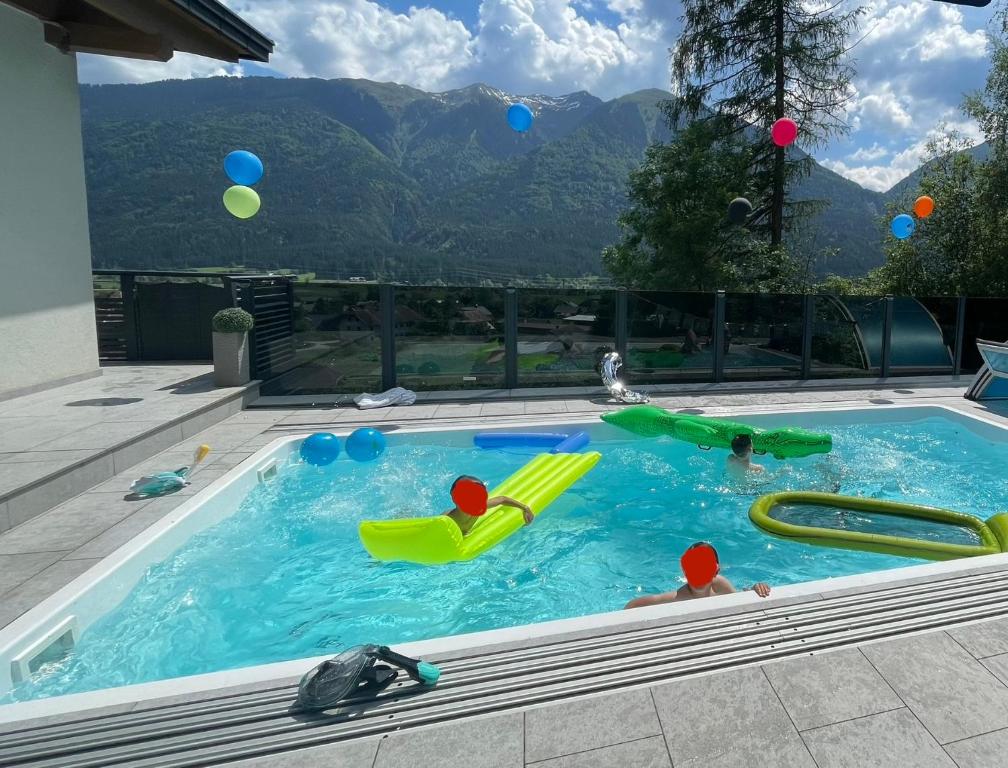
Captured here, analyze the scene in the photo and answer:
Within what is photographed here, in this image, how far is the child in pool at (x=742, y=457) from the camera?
7184mm

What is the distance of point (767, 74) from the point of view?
58.3ft

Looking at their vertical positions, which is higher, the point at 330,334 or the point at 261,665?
the point at 330,334

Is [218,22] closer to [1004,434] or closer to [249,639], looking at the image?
[249,639]

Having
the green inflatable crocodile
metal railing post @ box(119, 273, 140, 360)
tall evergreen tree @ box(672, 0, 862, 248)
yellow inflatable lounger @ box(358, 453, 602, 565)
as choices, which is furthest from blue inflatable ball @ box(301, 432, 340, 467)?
tall evergreen tree @ box(672, 0, 862, 248)

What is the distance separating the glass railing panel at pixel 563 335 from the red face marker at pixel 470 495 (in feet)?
19.4

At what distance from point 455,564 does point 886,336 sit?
1094 cm

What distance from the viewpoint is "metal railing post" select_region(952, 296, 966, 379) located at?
496 inches

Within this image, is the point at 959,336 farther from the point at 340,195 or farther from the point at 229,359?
the point at 340,195

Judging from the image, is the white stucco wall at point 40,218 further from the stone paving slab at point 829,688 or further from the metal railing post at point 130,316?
the stone paving slab at point 829,688

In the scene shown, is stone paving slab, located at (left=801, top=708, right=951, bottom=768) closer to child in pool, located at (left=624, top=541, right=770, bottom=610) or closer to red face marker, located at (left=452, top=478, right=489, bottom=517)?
child in pool, located at (left=624, top=541, right=770, bottom=610)

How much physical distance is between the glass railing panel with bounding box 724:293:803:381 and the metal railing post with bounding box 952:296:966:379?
3486mm

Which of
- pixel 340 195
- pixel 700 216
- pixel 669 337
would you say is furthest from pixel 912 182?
pixel 340 195

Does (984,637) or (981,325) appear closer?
(984,637)

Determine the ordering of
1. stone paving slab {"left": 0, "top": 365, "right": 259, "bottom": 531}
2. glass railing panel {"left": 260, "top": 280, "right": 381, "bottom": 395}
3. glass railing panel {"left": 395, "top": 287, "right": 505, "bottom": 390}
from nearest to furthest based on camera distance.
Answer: stone paving slab {"left": 0, "top": 365, "right": 259, "bottom": 531} < glass railing panel {"left": 260, "top": 280, "right": 381, "bottom": 395} < glass railing panel {"left": 395, "top": 287, "right": 505, "bottom": 390}
